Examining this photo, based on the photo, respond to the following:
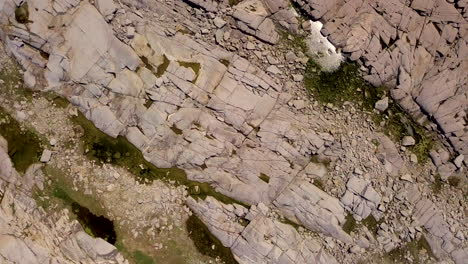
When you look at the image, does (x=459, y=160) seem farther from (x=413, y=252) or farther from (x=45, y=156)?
(x=45, y=156)

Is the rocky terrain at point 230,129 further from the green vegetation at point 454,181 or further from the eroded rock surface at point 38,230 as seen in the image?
the green vegetation at point 454,181

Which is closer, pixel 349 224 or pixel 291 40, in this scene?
pixel 349 224

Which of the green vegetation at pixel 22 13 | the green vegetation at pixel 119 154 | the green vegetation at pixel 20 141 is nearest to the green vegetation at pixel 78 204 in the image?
the green vegetation at pixel 20 141

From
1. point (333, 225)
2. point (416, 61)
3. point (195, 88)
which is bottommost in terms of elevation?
point (333, 225)

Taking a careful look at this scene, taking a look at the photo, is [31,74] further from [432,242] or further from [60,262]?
[432,242]

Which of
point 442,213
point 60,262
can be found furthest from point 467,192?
point 60,262

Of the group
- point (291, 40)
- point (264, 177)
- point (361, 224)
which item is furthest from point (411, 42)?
point (264, 177)
